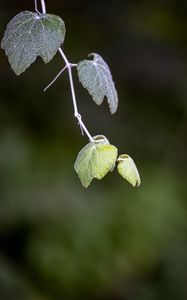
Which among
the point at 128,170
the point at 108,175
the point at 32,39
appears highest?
the point at 32,39

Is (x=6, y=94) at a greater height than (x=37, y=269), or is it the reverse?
(x=6, y=94)

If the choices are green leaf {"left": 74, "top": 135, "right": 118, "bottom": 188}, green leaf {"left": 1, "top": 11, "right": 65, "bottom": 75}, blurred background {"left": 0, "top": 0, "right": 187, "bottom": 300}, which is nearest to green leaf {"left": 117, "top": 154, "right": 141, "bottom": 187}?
green leaf {"left": 74, "top": 135, "right": 118, "bottom": 188}

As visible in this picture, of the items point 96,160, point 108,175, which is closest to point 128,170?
point 96,160

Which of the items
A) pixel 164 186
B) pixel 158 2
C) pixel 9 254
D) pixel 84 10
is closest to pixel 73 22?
pixel 84 10

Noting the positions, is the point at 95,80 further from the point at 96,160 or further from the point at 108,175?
the point at 108,175

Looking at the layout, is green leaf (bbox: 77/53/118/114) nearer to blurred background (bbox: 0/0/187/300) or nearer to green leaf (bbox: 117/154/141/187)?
A: green leaf (bbox: 117/154/141/187)

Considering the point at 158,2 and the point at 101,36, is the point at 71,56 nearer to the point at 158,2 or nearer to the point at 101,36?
the point at 101,36
